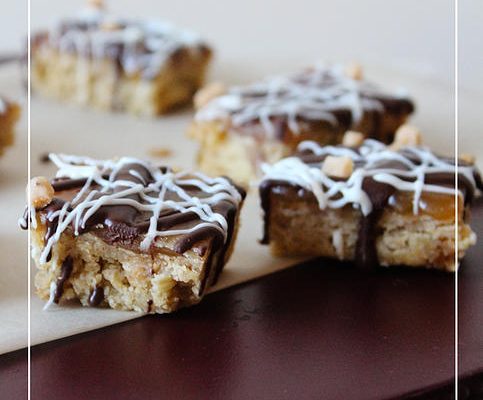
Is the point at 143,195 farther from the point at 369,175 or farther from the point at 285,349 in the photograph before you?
the point at 369,175

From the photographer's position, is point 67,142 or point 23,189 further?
point 67,142

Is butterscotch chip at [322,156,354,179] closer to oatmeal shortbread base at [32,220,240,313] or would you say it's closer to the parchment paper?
the parchment paper

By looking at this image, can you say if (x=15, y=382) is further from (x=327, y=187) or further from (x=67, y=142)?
(x=67, y=142)

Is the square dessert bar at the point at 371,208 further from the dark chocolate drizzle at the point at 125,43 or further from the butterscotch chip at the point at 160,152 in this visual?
the dark chocolate drizzle at the point at 125,43

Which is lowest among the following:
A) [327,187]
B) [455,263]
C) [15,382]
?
[15,382]

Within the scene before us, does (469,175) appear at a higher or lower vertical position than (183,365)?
higher

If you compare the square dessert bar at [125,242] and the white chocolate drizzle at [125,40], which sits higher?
the white chocolate drizzle at [125,40]

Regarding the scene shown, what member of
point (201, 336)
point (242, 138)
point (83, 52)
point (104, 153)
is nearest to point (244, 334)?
point (201, 336)

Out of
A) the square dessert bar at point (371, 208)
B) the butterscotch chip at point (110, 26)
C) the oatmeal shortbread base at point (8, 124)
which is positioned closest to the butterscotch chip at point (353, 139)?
the square dessert bar at point (371, 208)
